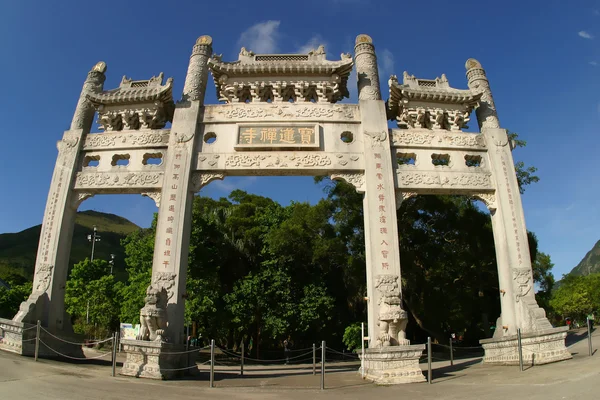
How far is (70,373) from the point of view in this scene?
24.9ft

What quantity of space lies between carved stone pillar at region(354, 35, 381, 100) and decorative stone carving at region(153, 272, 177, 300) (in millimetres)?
6674

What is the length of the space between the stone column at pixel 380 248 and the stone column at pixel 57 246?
7.37 meters

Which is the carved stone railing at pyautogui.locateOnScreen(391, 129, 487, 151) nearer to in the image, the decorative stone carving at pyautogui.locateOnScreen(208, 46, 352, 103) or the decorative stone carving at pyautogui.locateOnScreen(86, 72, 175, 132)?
the decorative stone carving at pyautogui.locateOnScreen(208, 46, 352, 103)

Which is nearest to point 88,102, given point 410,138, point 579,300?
point 410,138

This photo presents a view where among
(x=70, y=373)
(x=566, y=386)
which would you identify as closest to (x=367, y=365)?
(x=566, y=386)

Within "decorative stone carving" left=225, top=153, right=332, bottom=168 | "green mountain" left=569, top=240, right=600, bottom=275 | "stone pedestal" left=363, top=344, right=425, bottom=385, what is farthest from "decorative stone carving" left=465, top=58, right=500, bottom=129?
"green mountain" left=569, top=240, right=600, bottom=275

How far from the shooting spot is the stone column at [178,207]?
9211 mm

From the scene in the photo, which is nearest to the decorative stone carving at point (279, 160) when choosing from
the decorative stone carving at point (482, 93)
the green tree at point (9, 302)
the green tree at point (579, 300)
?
the decorative stone carving at point (482, 93)

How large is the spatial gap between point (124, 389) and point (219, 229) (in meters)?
11.7

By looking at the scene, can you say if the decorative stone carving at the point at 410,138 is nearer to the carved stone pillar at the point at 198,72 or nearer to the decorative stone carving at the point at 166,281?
the carved stone pillar at the point at 198,72

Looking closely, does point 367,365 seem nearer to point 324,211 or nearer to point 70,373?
point 70,373

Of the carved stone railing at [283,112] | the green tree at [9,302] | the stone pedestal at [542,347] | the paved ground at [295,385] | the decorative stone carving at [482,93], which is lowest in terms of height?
the paved ground at [295,385]

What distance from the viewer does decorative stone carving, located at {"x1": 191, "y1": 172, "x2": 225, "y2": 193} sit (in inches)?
408

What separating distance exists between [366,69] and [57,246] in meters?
9.30
